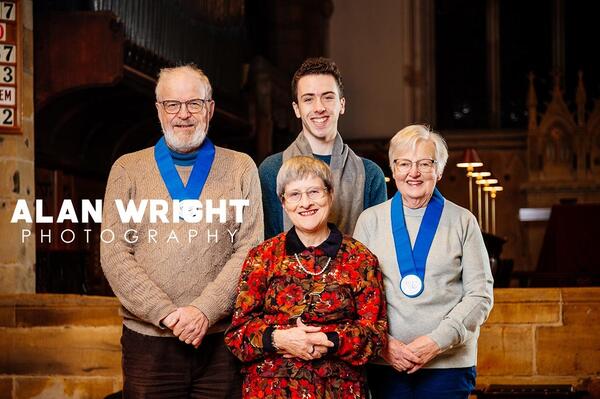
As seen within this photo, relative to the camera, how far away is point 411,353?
276cm

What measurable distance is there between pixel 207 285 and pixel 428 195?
2.30 feet

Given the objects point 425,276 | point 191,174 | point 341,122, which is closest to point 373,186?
Result: point 425,276

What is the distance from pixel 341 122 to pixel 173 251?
8257 mm

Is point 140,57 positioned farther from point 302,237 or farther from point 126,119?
point 302,237

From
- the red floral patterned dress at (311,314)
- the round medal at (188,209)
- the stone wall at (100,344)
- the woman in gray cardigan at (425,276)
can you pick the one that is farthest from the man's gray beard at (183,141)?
the stone wall at (100,344)

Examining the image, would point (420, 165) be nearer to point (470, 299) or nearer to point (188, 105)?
point (470, 299)

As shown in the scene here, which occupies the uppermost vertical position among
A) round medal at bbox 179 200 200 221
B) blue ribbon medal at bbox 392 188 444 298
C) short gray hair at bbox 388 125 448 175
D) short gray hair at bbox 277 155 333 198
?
short gray hair at bbox 388 125 448 175

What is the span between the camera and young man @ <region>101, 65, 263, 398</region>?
2.83 meters

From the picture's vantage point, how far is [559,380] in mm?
4309

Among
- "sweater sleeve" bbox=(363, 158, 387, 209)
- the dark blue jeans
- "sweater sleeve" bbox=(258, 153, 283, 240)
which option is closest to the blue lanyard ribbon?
"sweater sleeve" bbox=(258, 153, 283, 240)

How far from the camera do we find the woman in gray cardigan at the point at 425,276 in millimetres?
2828

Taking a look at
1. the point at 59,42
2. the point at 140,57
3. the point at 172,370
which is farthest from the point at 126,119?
the point at 172,370

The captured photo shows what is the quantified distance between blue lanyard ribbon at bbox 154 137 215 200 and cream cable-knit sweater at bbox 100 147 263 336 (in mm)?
18

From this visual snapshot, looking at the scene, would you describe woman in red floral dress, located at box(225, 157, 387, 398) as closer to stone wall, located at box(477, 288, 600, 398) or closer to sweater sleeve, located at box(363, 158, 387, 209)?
sweater sleeve, located at box(363, 158, 387, 209)
